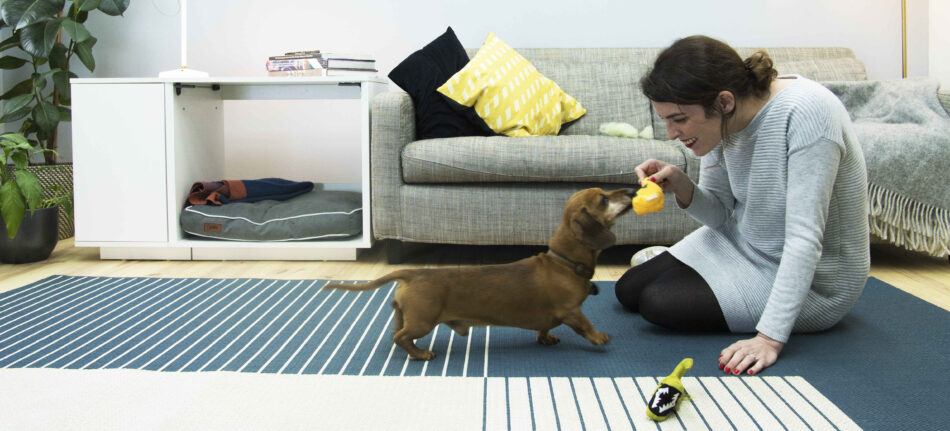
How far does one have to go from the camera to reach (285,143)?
3588 mm

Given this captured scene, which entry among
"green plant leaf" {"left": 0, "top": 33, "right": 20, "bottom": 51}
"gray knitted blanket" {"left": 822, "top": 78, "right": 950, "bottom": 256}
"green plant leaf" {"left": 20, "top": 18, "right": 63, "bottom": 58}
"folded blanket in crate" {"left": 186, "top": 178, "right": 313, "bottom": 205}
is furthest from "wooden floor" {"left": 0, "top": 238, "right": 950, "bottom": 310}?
"green plant leaf" {"left": 0, "top": 33, "right": 20, "bottom": 51}

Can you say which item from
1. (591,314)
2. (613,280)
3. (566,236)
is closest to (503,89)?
(613,280)

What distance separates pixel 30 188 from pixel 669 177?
7.09 ft

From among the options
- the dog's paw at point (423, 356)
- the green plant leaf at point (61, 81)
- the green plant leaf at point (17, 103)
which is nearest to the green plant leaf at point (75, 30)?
the green plant leaf at point (61, 81)

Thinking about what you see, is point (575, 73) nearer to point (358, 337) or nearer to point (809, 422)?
point (358, 337)

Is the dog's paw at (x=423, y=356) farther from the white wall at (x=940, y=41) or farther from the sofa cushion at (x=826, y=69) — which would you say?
the white wall at (x=940, y=41)

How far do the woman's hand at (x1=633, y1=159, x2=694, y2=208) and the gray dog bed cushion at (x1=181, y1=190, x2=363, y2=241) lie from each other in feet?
4.24

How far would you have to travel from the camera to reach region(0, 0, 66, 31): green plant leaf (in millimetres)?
2910

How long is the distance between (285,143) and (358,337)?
7.06 feet

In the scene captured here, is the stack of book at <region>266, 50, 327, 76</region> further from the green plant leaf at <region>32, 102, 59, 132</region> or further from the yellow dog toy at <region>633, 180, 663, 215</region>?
Result: the yellow dog toy at <region>633, 180, 663, 215</region>

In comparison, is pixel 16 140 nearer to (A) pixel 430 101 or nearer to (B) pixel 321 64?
(B) pixel 321 64

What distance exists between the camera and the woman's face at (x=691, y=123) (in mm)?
1403

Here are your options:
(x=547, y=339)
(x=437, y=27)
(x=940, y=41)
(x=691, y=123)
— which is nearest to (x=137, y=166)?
(x=437, y=27)

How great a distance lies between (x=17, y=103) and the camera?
302cm
